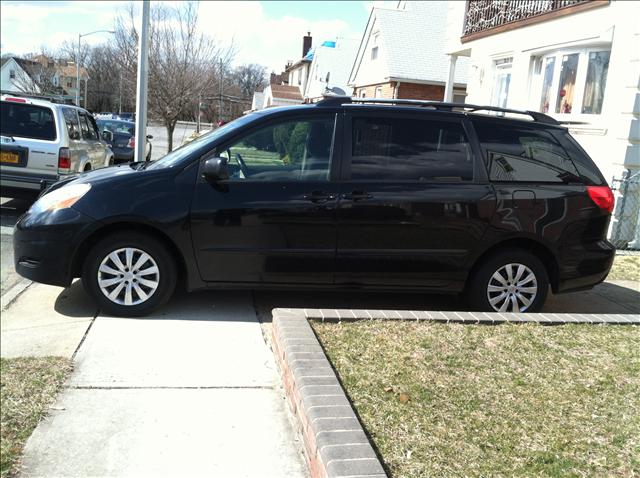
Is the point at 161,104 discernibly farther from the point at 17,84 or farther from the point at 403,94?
the point at 17,84

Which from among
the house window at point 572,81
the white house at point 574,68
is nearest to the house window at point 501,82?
the white house at point 574,68

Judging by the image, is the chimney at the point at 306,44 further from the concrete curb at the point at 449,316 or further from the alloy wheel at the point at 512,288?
the concrete curb at the point at 449,316

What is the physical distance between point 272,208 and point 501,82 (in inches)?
452

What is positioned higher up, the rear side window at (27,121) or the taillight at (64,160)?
the rear side window at (27,121)

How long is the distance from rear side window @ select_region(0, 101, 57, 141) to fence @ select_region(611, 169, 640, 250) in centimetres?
917

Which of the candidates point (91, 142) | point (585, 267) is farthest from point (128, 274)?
point (91, 142)

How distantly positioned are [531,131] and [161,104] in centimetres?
1946

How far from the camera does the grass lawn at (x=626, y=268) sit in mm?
8070

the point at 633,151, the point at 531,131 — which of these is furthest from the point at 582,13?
the point at 531,131

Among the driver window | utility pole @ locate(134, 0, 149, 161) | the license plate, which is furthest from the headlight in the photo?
utility pole @ locate(134, 0, 149, 161)

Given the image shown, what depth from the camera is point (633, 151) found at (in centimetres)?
1002

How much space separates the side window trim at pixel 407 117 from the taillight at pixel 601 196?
1082 millimetres

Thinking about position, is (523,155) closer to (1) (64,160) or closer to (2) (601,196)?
(2) (601,196)

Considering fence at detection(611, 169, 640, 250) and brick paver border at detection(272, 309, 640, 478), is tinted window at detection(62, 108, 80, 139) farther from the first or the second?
fence at detection(611, 169, 640, 250)
